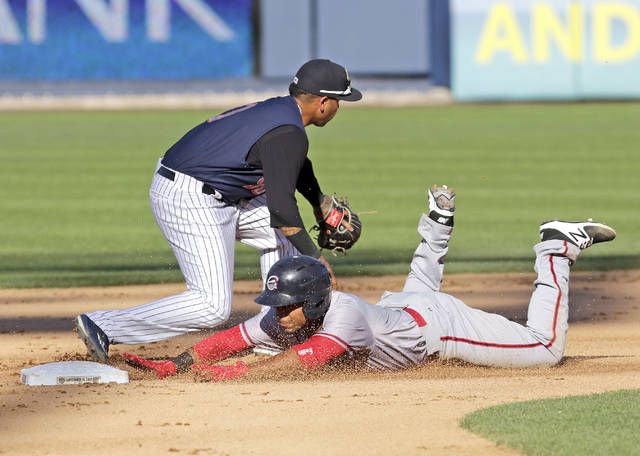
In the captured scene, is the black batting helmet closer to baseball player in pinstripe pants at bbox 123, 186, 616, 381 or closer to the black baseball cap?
baseball player in pinstripe pants at bbox 123, 186, 616, 381

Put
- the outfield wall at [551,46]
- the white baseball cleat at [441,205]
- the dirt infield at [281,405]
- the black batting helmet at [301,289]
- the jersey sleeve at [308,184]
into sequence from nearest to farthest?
1. the dirt infield at [281,405]
2. the black batting helmet at [301,289]
3. the white baseball cleat at [441,205]
4. the jersey sleeve at [308,184]
5. the outfield wall at [551,46]

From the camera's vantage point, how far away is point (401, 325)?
19.8 feet

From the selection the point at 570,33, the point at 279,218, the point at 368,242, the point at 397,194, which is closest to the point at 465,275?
the point at 368,242

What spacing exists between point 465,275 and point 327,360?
14.4 feet

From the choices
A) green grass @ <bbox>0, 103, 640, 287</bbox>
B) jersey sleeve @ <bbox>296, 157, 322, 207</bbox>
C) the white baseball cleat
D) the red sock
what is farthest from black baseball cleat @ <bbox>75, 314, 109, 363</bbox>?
green grass @ <bbox>0, 103, 640, 287</bbox>

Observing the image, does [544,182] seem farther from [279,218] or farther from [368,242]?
[279,218]

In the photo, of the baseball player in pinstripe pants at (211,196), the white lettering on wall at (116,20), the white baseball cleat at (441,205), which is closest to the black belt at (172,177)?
the baseball player in pinstripe pants at (211,196)

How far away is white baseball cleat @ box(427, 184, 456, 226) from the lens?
6.76 metres

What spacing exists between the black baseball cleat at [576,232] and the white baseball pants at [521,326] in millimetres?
41

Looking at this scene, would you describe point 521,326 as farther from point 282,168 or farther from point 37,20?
point 37,20

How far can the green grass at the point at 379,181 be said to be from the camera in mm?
11109

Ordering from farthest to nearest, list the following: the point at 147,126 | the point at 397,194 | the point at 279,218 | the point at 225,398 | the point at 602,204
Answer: the point at 147,126 → the point at 397,194 → the point at 602,204 → the point at 279,218 → the point at 225,398

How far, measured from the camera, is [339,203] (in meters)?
7.10

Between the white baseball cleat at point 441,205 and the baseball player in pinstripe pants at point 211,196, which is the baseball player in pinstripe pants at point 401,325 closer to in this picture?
the white baseball cleat at point 441,205
